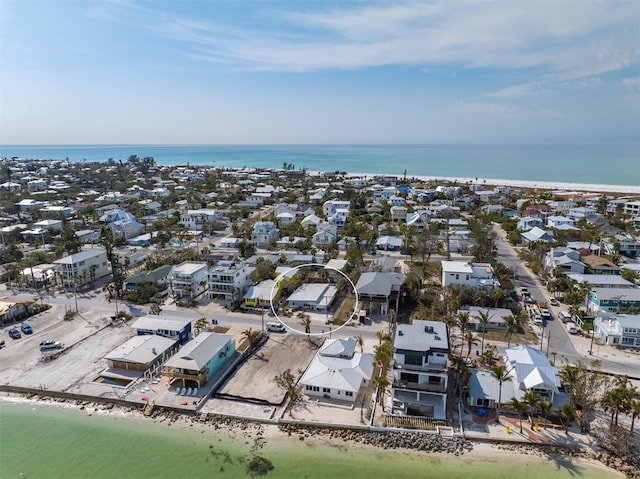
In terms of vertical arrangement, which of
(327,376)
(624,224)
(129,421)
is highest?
(624,224)

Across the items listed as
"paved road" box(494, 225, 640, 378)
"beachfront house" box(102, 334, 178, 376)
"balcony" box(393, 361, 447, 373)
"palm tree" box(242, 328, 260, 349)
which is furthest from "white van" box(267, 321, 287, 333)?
"paved road" box(494, 225, 640, 378)

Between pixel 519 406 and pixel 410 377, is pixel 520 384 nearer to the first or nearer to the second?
pixel 519 406

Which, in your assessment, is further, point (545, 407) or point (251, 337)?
point (251, 337)

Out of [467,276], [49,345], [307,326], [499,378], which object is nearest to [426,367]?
[499,378]

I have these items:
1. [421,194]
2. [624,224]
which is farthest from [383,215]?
[624,224]

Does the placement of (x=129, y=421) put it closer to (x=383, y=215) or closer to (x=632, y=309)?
(x=632, y=309)

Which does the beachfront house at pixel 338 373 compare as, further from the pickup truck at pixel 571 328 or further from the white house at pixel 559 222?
the white house at pixel 559 222
